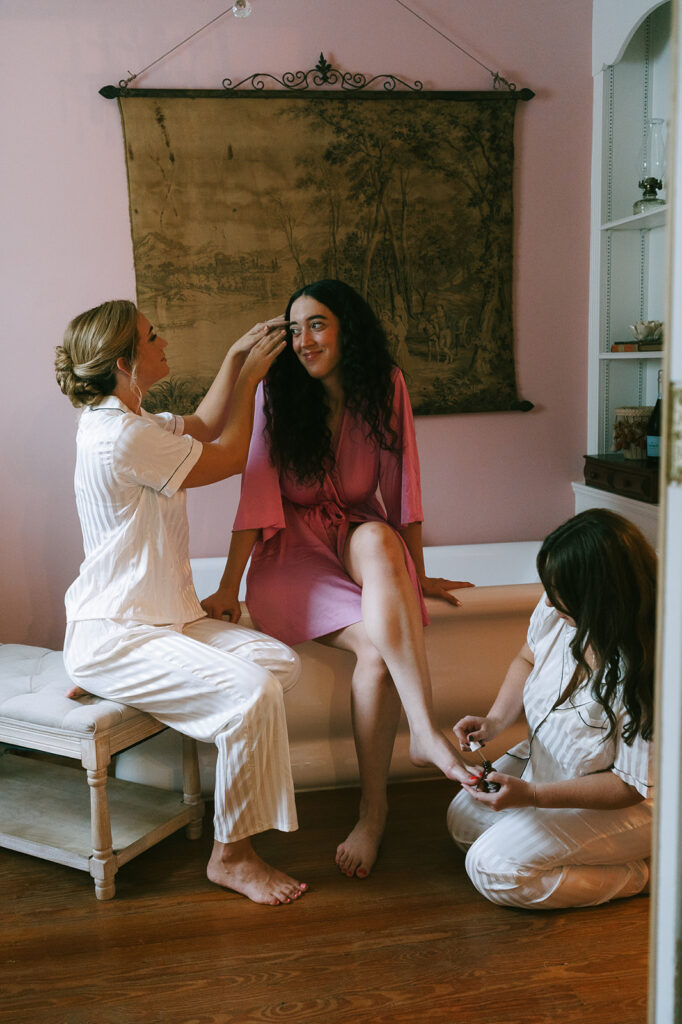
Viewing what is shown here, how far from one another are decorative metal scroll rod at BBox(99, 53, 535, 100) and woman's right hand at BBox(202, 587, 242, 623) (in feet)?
6.18

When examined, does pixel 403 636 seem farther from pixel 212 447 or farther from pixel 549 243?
pixel 549 243

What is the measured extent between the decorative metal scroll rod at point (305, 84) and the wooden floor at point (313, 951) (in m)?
2.49

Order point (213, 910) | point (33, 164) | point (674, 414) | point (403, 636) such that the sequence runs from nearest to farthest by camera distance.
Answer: point (674, 414)
point (213, 910)
point (403, 636)
point (33, 164)

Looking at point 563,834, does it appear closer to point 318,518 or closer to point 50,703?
point 318,518

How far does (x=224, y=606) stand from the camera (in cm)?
232

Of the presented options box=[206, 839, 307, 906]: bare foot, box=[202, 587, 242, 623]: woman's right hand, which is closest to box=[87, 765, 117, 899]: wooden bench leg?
box=[206, 839, 307, 906]: bare foot

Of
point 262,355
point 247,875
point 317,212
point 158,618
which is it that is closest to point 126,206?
point 317,212

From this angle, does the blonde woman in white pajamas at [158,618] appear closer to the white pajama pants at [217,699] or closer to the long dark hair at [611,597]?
the white pajama pants at [217,699]

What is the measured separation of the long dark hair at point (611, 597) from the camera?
1.68 metres

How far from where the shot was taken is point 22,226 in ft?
10.6

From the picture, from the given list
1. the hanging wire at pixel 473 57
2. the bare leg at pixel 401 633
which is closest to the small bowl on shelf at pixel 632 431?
the hanging wire at pixel 473 57

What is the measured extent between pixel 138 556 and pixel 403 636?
0.62 m

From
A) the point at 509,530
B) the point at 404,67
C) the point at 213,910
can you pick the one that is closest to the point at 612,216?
the point at 404,67

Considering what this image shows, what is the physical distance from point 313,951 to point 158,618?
77 centimetres
